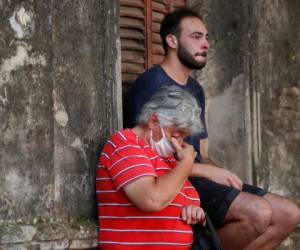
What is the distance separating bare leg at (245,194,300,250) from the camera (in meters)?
4.93

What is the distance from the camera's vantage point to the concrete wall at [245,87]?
239 inches

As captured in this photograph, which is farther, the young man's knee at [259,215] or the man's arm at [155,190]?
the young man's knee at [259,215]

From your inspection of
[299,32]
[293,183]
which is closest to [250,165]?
[293,183]

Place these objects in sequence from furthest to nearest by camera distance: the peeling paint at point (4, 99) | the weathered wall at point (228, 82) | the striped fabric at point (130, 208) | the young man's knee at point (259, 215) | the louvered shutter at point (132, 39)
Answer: the weathered wall at point (228, 82)
the louvered shutter at point (132, 39)
the young man's knee at point (259, 215)
the striped fabric at point (130, 208)
the peeling paint at point (4, 99)

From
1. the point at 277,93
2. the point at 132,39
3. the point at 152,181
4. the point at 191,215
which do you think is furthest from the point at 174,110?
the point at 277,93

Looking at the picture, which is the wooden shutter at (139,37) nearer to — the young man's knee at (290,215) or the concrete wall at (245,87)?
the concrete wall at (245,87)

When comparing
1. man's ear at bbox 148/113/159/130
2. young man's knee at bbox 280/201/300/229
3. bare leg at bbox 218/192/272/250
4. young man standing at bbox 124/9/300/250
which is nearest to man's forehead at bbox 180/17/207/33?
young man standing at bbox 124/9/300/250

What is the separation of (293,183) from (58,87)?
7.73 ft

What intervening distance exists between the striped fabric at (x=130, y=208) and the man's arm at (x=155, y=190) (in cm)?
4

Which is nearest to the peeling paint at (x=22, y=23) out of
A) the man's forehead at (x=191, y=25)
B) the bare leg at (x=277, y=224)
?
the man's forehead at (x=191, y=25)

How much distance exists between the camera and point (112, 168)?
455 centimetres

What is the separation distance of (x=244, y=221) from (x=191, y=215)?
1.35 ft

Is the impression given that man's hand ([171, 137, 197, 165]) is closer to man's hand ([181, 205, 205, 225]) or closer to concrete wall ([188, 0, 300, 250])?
man's hand ([181, 205, 205, 225])

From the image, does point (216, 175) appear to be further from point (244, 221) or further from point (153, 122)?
point (153, 122)
